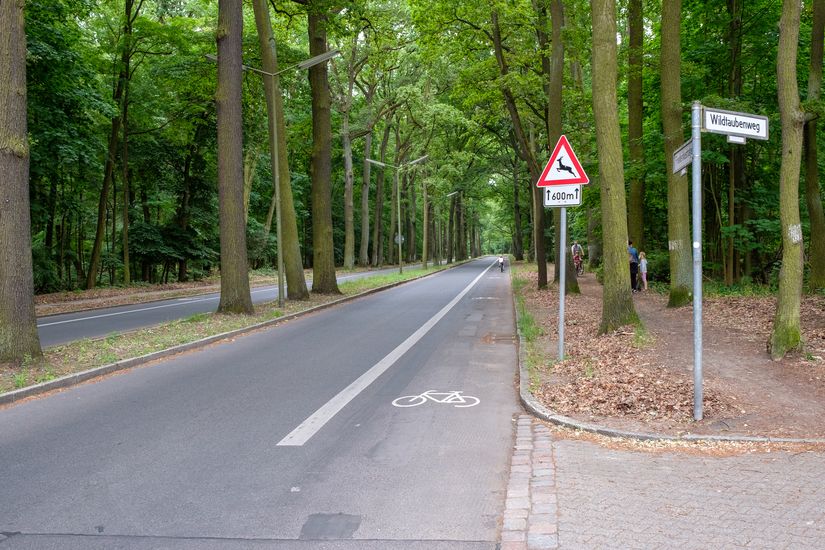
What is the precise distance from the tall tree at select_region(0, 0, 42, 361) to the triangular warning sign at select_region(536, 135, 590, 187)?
7.65 metres

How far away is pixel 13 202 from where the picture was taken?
358 inches

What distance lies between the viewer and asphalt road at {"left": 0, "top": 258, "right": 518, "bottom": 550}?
3881 mm

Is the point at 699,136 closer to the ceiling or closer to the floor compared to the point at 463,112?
closer to the floor

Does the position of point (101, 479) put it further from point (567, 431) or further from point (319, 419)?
point (567, 431)

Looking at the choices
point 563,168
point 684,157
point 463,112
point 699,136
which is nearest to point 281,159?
point 563,168

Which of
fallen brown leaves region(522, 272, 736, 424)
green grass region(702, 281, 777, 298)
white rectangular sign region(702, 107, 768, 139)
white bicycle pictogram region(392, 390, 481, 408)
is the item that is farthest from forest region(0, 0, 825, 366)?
white bicycle pictogram region(392, 390, 481, 408)

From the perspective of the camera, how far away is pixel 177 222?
3609 cm

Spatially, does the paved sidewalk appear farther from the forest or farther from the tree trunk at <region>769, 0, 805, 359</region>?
the forest

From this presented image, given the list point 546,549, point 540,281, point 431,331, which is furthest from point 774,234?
point 546,549

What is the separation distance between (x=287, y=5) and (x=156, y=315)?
12258 mm

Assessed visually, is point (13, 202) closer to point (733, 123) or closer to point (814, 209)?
point (733, 123)

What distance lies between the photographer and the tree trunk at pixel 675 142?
14.0 m

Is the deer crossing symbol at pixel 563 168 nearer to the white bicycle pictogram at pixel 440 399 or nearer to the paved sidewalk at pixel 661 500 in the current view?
the white bicycle pictogram at pixel 440 399

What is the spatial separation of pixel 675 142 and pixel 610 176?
4924mm
